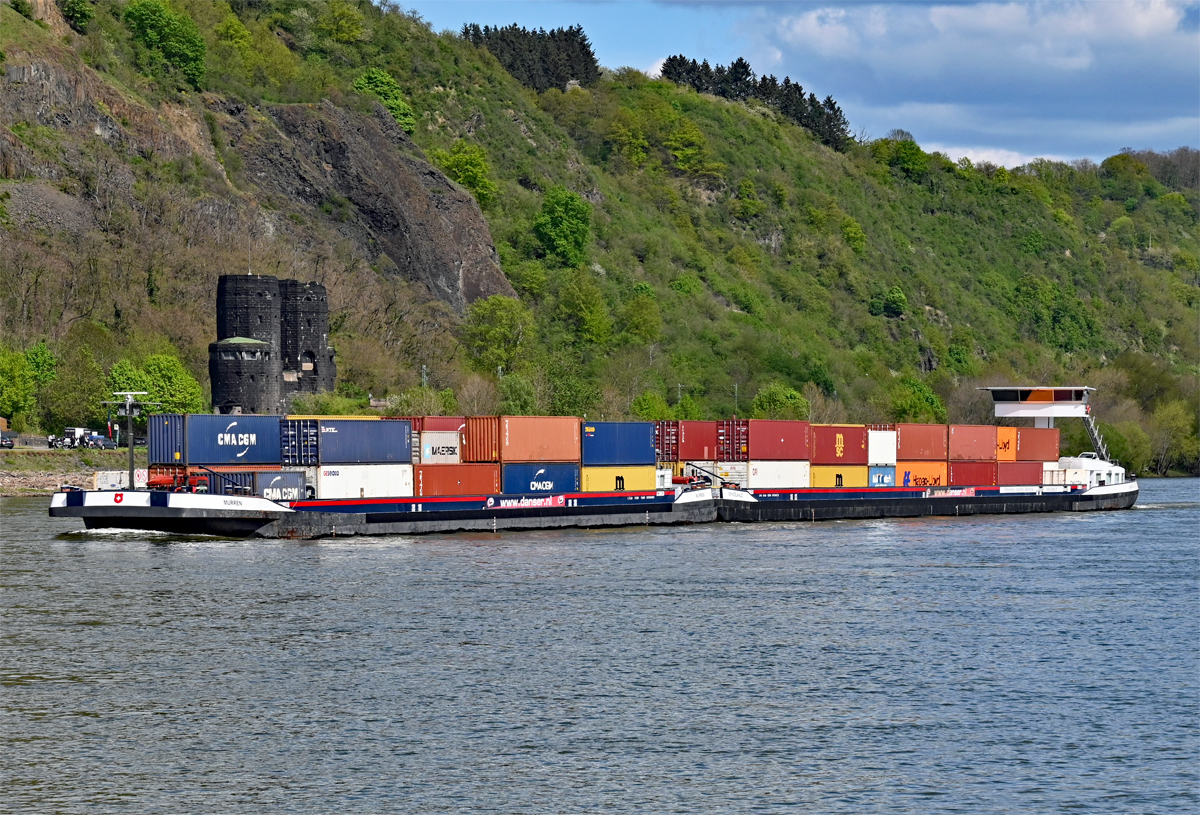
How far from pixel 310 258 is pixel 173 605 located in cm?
11358

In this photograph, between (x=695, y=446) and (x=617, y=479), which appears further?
(x=695, y=446)

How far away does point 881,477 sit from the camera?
102 meters

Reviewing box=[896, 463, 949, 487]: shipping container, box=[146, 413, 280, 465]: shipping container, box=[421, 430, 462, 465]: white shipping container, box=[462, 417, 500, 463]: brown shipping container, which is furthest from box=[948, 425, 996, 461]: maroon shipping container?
box=[146, 413, 280, 465]: shipping container

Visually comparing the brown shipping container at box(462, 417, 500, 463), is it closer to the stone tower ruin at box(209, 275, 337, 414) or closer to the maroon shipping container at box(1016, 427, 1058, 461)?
the maroon shipping container at box(1016, 427, 1058, 461)

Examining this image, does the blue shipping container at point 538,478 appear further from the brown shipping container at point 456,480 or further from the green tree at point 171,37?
the green tree at point 171,37

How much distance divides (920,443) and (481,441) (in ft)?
122

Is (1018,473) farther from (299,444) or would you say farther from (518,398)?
(299,444)

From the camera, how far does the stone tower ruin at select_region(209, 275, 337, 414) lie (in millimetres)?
133250

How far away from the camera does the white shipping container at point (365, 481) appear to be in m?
78.0

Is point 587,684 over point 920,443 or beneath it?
beneath

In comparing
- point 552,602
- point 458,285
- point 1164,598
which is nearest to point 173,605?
point 552,602

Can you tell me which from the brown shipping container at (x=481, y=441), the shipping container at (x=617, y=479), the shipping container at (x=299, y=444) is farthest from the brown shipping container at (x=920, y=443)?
the shipping container at (x=299, y=444)

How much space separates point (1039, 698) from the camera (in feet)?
130

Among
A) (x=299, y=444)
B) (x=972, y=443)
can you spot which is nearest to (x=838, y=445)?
(x=972, y=443)
